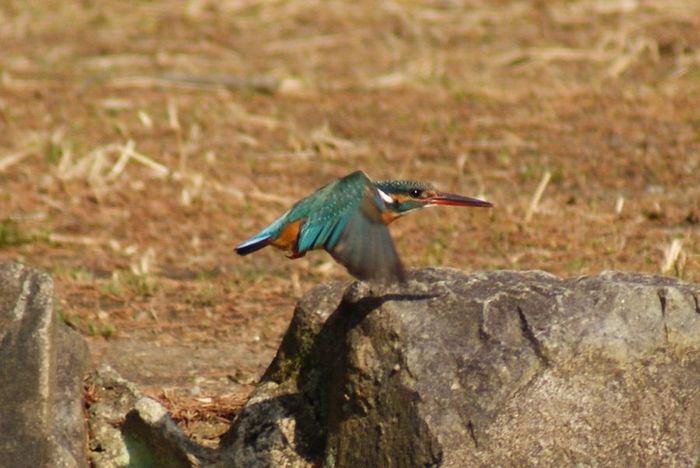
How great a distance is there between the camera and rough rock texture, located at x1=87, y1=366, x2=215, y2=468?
15.3 feet

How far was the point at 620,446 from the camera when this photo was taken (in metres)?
4.18

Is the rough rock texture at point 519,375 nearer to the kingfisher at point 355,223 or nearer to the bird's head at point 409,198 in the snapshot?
the kingfisher at point 355,223

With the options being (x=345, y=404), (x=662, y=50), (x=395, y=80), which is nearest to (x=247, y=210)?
(x=395, y=80)

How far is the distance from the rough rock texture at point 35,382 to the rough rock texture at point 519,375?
0.81 meters

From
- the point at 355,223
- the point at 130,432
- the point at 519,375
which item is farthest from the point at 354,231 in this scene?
the point at 130,432

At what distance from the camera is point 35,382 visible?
4.55 m

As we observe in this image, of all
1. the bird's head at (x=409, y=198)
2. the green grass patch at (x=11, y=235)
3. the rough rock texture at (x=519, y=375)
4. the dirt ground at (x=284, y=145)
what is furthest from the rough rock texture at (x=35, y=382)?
the green grass patch at (x=11, y=235)

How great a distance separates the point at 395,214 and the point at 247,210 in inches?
128

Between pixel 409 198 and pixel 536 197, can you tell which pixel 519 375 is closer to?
pixel 409 198

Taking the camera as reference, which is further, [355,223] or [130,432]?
[130,432]

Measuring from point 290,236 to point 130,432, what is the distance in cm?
81

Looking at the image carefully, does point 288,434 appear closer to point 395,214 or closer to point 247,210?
point 395,214

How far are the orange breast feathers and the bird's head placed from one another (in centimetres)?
28

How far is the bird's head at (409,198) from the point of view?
464 centimetres
